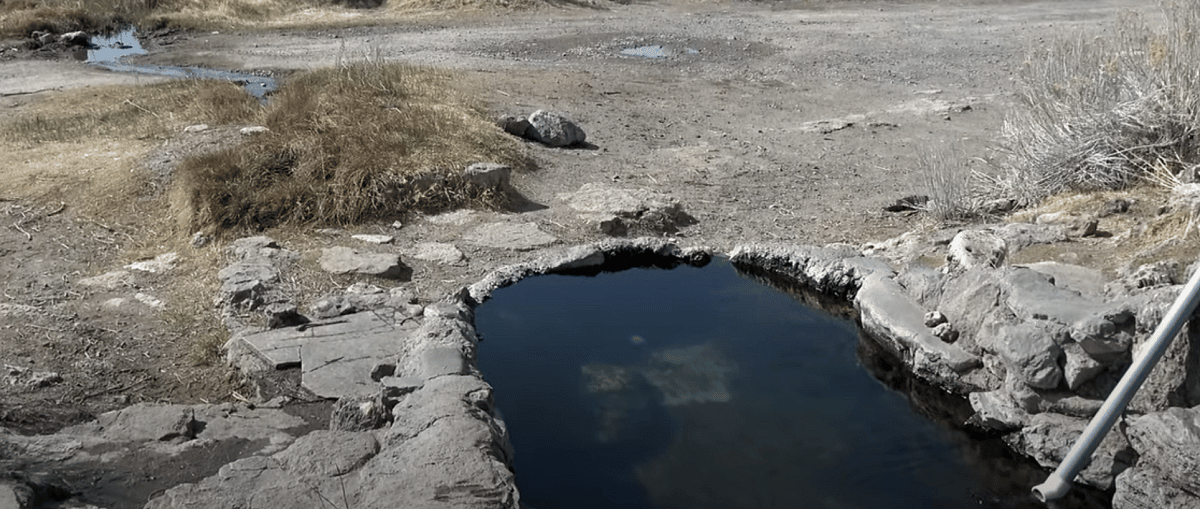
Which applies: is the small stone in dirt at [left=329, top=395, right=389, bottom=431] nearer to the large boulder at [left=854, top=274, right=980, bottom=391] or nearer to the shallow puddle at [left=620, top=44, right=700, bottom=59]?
the large boulder at [left=854, top=274, right=980, bottom=391]

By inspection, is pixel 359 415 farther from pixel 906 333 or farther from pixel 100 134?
pixel 100 134

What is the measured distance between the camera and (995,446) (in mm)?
4879

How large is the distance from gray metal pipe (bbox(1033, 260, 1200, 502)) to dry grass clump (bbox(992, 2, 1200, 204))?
2.75 meters

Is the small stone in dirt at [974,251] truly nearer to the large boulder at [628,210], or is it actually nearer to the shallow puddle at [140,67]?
the large boulder at [628,210]

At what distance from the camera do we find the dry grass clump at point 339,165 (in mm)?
7246

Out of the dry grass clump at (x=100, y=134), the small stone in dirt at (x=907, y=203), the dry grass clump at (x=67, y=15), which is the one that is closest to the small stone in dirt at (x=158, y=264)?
the dry grass clump at (x=100, y=134)

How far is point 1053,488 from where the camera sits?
14.3 feet

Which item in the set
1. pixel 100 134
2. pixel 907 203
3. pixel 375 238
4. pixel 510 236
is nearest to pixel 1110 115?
pixel 907 203

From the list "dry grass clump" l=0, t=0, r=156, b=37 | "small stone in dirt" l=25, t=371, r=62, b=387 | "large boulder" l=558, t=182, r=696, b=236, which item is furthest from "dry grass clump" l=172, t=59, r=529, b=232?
"dry grass clump" l=0, t=0, r=156, b=37

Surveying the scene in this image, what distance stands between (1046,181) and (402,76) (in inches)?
246

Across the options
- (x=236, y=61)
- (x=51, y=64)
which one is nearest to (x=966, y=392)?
(x=236, y=61)

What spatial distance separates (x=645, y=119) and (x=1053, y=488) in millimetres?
6804

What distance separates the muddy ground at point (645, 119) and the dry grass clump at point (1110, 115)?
914 millimetres

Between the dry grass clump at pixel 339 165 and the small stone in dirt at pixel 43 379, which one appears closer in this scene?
the small stone in dirt at pixel 43 379
